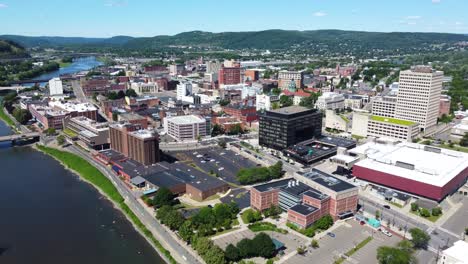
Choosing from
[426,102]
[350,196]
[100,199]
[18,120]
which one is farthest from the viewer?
[18,120]

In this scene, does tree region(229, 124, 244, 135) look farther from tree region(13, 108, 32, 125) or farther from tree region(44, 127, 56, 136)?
tree region(13, 108, 32, 125)

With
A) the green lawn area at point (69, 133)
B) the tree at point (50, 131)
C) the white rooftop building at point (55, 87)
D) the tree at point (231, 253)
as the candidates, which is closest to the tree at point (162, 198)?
the tree at point (231, 253)

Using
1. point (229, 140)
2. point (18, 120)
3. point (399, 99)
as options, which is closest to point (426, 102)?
point (399, 99)

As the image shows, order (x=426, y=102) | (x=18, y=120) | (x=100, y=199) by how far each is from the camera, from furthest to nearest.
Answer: (x=18, y=120) → (x=426, y=102) → (x=100, y=199)

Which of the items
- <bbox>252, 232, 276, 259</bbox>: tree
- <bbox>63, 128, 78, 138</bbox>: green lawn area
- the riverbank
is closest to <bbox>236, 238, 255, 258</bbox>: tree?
<bbox>252, 232, 276, 259</bbox>: tree

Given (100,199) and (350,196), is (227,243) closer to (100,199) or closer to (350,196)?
(350,196)

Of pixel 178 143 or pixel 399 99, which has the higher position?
pixel 399 99

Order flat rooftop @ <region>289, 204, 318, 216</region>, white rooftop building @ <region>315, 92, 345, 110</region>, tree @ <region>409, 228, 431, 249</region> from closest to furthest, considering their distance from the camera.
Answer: tree @ <region>409, 228, 431, 249</region>
flat rooftop @ <region>289, 204, 318, 216</region>
white rooftop building @ <region>315, 92, 345, 110</region>
